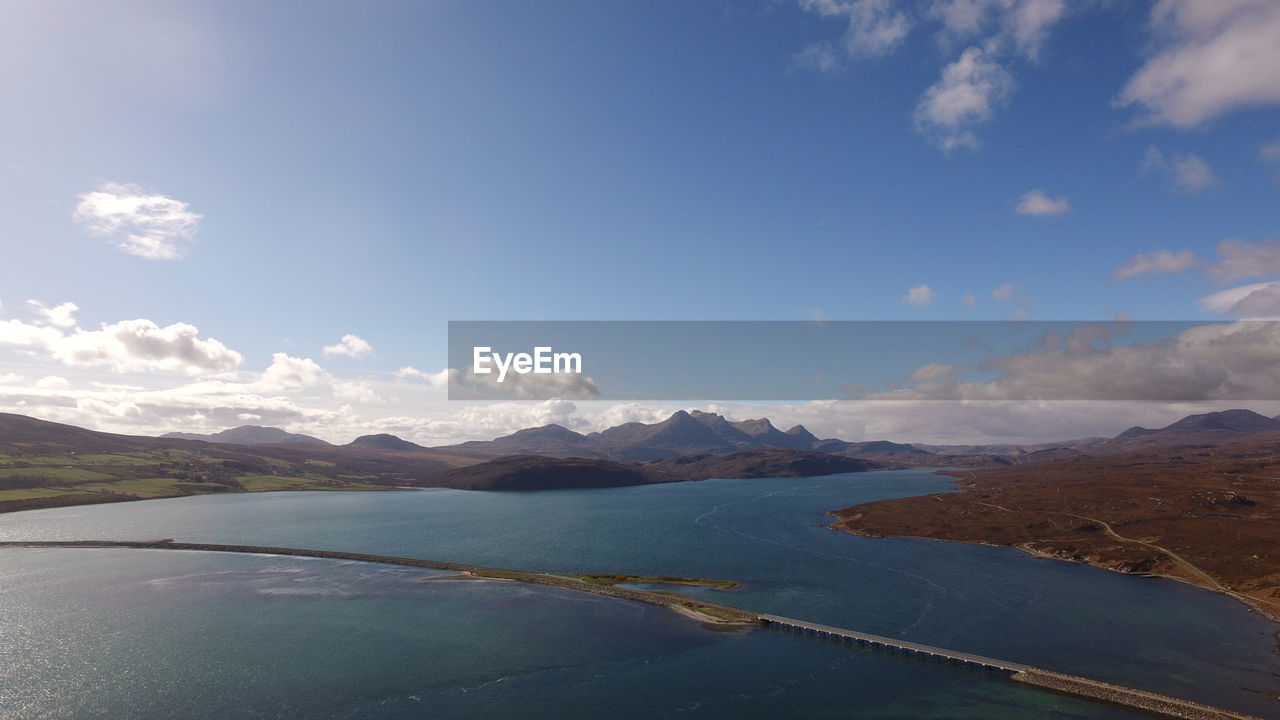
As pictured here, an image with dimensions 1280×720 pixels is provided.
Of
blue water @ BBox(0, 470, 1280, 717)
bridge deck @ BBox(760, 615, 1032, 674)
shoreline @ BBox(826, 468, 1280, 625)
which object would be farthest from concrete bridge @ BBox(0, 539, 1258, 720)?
shoreline @ BBox(826, 468, 1280, 625)

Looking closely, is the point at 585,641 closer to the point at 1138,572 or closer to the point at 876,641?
the point at 876,641

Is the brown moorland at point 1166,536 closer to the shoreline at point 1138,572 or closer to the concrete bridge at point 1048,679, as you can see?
the shoreline at point 1138,572

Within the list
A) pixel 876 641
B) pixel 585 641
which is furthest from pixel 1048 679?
pixel 585 641

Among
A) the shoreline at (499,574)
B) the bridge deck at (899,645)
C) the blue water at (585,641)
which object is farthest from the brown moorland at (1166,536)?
the shoreline at (499,574)

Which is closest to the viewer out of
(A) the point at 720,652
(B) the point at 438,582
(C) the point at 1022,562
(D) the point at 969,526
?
(A) the point at 720,652

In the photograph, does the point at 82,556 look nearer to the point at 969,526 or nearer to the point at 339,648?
the point at 339,648

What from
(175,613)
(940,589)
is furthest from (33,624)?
(940,589)

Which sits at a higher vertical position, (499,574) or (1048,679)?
(499,574)

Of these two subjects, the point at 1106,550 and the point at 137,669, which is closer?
the point at 137,669
